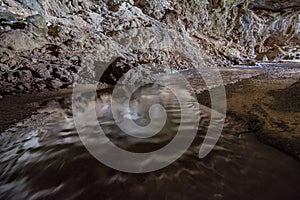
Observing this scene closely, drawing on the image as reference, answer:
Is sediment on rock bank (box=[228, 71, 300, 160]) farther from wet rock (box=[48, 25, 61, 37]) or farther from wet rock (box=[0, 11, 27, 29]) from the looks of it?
wet rock (box=[0, 11, 27, 29])

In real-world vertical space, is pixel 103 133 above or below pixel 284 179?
above

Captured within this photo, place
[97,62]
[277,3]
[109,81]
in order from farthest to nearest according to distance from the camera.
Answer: [277,3]
[97,62]
[109,81]

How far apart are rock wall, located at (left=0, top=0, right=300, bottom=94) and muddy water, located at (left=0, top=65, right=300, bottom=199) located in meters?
3.97

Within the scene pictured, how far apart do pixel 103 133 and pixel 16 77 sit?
4622 mm

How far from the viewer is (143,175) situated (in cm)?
211

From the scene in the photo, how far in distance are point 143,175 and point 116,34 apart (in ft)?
35.0

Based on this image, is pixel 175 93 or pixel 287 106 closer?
pixel 287 106

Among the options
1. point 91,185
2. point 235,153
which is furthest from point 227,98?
point 91,185

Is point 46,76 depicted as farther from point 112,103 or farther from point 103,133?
point 103,133

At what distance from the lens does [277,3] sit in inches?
952

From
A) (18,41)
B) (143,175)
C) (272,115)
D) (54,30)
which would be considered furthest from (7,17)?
(272,115)

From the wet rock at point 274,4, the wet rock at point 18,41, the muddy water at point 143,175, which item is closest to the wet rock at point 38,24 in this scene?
the wet rock at point 18,41

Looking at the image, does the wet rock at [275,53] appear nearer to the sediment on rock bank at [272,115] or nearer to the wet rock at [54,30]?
the sediment on rock bank at [272,115]

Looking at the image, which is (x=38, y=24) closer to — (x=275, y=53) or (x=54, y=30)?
(x=54, y=30)
